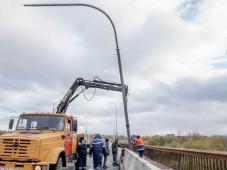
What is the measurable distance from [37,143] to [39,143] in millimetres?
69

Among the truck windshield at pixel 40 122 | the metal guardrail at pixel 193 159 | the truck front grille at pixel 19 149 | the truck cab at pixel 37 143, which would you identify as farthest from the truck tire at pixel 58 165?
the metal guardrail at pixel 193 159

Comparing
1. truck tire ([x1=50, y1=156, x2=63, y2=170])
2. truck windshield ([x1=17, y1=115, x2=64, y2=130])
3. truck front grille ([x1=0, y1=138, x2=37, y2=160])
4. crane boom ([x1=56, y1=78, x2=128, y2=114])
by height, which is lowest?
truck tire ([x1=50, y1=156, x2=63, y2=170])

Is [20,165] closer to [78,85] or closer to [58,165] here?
[58,165]

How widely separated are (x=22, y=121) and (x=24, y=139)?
228 centimetres

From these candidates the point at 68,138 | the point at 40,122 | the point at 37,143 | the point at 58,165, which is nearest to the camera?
the point at 37,143

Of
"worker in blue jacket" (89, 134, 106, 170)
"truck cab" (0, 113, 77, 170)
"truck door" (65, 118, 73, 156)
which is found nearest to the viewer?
"truck cab" (0, 113, 77, 170)

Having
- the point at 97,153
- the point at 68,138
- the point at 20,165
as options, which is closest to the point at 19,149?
the point at 20,165

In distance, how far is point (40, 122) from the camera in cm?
1686

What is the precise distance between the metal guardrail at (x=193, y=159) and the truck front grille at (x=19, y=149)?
6913 mm

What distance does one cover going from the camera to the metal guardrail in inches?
655

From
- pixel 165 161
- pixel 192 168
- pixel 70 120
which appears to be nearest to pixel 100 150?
pixel 70 120

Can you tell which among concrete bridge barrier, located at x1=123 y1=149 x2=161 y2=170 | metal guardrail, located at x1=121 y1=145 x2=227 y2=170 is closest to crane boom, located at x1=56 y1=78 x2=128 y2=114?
metal guardrail, located at x1=121 y1=145 x2=227 y2=170

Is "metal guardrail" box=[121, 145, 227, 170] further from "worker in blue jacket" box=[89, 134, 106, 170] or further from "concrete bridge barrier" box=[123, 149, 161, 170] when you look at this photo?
"worker in blue jacket" box=[89, 134, 106, 170]

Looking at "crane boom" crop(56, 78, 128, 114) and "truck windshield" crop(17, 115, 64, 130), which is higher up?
"crane boom" crop(56, 78, 128, 114)
